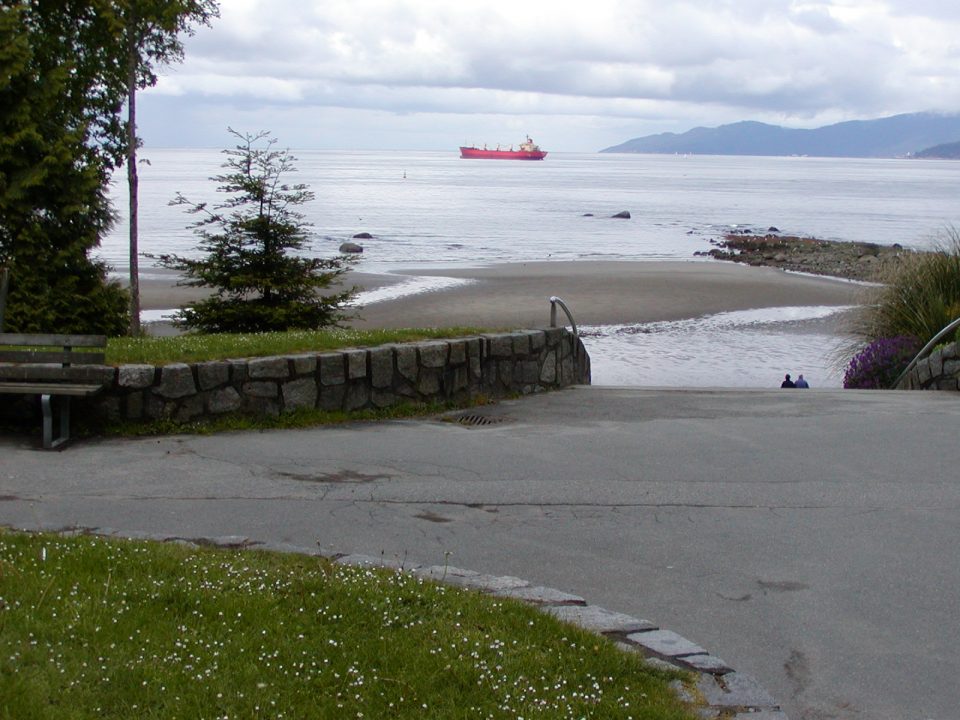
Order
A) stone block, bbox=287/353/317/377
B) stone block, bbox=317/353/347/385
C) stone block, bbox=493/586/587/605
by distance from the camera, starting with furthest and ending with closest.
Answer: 1. stone block, bbox=317/353/347/385
2. stone block, bbox=287/353/317/377
3. stone block, bbox=493/586/587/605

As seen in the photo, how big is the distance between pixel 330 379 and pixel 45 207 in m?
7.47

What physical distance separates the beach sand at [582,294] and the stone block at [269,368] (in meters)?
14.8

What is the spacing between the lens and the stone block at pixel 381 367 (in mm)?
10742

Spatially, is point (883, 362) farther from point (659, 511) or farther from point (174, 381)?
point (174, 381)

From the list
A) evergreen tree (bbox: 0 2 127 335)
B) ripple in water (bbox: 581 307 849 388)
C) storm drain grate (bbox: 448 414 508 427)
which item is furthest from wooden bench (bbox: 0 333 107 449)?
ripple in water (bbox: 581 307 849 388)

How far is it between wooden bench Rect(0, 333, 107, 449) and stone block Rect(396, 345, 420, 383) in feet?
8.96

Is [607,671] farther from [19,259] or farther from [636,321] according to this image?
[636,321]

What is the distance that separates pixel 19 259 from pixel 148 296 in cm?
1580

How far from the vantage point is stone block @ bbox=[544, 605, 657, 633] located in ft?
16.4

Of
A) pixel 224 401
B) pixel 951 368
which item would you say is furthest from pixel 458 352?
pixel 951 368

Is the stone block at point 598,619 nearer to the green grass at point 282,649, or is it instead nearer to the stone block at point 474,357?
the green grass at point 282,649

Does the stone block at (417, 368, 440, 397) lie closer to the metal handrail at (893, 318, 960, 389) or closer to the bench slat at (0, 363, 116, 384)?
the bench slat at (0, 363, 116, 384)

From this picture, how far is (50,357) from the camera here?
9.29m

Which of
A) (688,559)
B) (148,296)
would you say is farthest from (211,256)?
(148,296)
